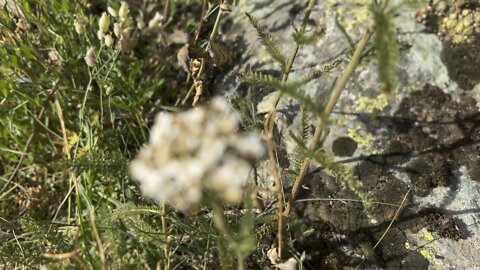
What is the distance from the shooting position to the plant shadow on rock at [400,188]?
78.2 inches

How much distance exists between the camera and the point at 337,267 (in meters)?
2.02

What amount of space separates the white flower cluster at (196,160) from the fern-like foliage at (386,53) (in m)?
0.34

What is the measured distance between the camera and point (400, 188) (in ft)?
6.89

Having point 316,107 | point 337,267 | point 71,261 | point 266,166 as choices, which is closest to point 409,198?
point 337,267

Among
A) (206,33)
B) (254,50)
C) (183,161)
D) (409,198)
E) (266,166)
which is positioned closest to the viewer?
(183,161)

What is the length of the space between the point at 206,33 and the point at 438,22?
1299mm

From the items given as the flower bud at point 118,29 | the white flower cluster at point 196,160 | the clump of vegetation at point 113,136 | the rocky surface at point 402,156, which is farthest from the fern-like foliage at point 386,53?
the flower bud at point 118,29

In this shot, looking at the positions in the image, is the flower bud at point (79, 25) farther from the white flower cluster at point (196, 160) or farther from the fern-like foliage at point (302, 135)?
the white flower cluster at point (196, 160)

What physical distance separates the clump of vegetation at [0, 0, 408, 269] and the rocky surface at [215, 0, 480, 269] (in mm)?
Answer: 109

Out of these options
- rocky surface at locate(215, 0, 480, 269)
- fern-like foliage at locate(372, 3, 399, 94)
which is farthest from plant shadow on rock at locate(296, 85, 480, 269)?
fern-like foliage at locate(372, 3, 399, 94)

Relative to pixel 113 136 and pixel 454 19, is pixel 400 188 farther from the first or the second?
pixel 113 136

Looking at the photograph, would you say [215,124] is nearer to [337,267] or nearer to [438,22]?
[337,267]

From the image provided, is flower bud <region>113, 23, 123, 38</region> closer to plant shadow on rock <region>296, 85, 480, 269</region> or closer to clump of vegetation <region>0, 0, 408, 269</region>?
clump of vegetation <region>0, 0, 408, 269</region>

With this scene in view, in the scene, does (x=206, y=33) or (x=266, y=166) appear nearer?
(x=266, y=166)
